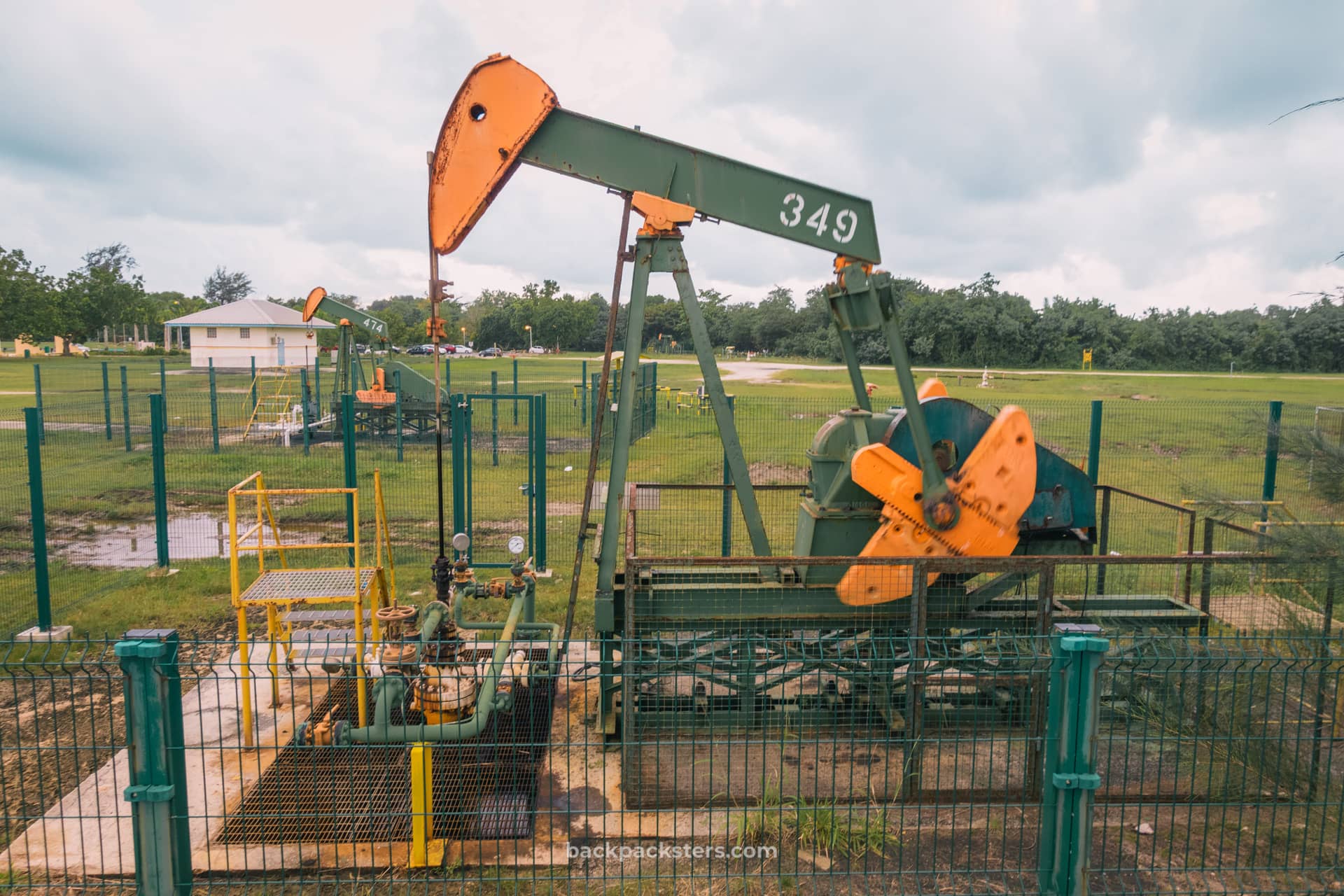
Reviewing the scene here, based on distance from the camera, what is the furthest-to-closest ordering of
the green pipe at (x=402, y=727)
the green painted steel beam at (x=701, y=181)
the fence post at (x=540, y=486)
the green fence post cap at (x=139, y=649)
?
the fence post at (x=540, y=486) < the green painted steel beam at (x=701, y=181) < the green pipe at (x=402, y=727) < the green fence post cap at (x=139, y=649)

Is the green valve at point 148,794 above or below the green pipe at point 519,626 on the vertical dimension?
above

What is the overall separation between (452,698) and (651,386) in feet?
57.4

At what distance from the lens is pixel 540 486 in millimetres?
9969

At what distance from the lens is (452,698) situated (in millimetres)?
5250

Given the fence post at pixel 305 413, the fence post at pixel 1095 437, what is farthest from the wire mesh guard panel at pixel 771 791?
the fence post at pixel 305 413

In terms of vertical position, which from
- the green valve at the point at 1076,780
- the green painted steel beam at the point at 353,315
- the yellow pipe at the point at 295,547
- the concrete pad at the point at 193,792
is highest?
the green painted steel beam at the point at 353,315

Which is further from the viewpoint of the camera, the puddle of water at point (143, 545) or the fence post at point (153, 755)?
the puddle of water at point (143, 545)

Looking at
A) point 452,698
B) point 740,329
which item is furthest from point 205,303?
point 452,698

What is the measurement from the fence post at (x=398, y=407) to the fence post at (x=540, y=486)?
9.41 metres

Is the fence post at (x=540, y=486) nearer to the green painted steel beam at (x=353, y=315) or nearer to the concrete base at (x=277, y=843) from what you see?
the concrete base at (x=277, y=843)

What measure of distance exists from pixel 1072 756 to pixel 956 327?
134ft

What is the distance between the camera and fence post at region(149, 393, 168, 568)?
938 centimetres

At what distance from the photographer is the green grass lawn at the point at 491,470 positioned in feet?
30.1

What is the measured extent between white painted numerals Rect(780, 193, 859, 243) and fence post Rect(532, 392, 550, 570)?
4.46 metres
